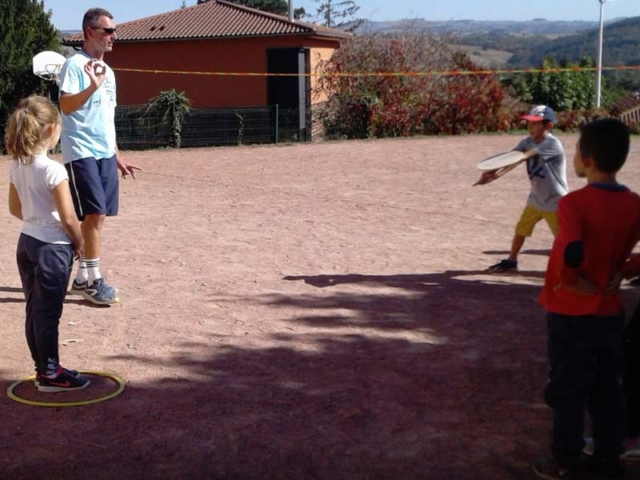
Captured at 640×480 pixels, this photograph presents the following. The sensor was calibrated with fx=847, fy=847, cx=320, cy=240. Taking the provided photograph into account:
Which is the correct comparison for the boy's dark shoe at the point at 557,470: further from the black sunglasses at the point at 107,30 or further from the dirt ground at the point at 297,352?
the black sunglasses at the point at 107,30

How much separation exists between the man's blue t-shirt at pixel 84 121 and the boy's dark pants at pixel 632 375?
13.4 feet

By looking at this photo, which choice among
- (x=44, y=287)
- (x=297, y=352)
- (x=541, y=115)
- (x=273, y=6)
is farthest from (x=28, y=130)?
(x=273, y=6)

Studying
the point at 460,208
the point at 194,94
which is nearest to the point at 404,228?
the point at 460,208

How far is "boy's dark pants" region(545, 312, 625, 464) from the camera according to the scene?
11.6 feet

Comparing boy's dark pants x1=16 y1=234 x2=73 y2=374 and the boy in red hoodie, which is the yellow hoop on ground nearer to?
boy's dark pants x1=16 y1=234 x2=73 y2=374

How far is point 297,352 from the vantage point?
5.38 m

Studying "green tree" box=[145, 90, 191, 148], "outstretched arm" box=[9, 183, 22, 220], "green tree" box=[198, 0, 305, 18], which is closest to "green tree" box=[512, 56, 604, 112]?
"green tree" box=[145, 90, 191, 148]

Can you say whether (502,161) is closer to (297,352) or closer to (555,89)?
(297,352)

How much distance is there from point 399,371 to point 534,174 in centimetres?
283

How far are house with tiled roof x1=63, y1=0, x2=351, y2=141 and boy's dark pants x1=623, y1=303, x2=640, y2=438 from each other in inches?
891

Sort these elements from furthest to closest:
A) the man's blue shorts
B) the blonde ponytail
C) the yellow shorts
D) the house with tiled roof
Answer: the house with tiled roof < the yellow shorts < the man's blue shorts < the blonde ponytail

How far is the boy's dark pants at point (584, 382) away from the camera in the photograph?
11.6 feet

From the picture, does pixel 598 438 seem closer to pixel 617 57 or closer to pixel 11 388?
pixel 11 388

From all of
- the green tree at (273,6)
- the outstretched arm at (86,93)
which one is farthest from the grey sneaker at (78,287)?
the green tree at (273,6)
